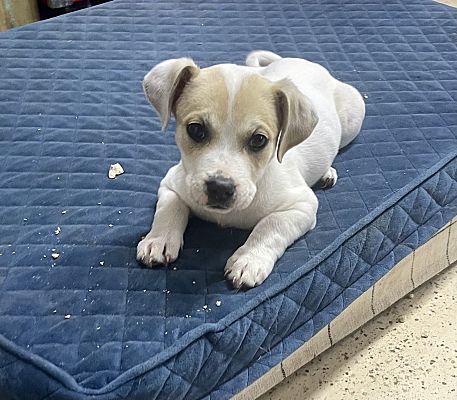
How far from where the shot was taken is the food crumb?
1688 mm

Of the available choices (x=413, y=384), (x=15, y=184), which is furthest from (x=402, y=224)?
(x=15, y=184)

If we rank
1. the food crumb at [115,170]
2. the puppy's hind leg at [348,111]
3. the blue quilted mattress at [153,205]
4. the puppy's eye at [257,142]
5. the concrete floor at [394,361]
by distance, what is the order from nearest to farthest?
the blue quilted mattress at [153,205] → the puppy's eye at [257,142] → the concrete floor at [394,361] → the food crumb at [115,170] → the puppy's hind leg at [348,111]

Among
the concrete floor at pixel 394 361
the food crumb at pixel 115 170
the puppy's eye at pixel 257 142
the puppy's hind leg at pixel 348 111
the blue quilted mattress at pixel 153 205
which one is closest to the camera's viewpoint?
the blue quilted mattress at pixel 153 205

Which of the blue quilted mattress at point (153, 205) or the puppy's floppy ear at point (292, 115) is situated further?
the puppy's floppy ear at point (292, 115)

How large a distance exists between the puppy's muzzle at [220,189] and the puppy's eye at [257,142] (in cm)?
10

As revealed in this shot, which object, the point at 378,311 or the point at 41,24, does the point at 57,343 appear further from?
the point at 41,24

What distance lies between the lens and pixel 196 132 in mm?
1346

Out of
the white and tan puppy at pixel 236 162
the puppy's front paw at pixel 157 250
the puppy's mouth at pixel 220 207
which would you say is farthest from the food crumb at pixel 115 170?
the puppy's mouth at pixel 220 207

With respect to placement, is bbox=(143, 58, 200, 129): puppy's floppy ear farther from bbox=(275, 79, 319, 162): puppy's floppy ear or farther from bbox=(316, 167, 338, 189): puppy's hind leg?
bbox=(316, 167, 338, 189): puppy's hind leg

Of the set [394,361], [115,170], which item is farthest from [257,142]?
[394,361]

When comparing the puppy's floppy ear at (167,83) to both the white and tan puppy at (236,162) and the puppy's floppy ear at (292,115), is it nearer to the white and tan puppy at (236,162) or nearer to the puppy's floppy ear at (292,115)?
the white and tan puppy at (236,162)

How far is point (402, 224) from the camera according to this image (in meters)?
1.62

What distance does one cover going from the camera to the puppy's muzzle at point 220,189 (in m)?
1.29

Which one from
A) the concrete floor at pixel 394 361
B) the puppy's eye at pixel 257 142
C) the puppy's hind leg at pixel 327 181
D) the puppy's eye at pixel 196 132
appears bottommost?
the concrete floor at pixel 394 361
